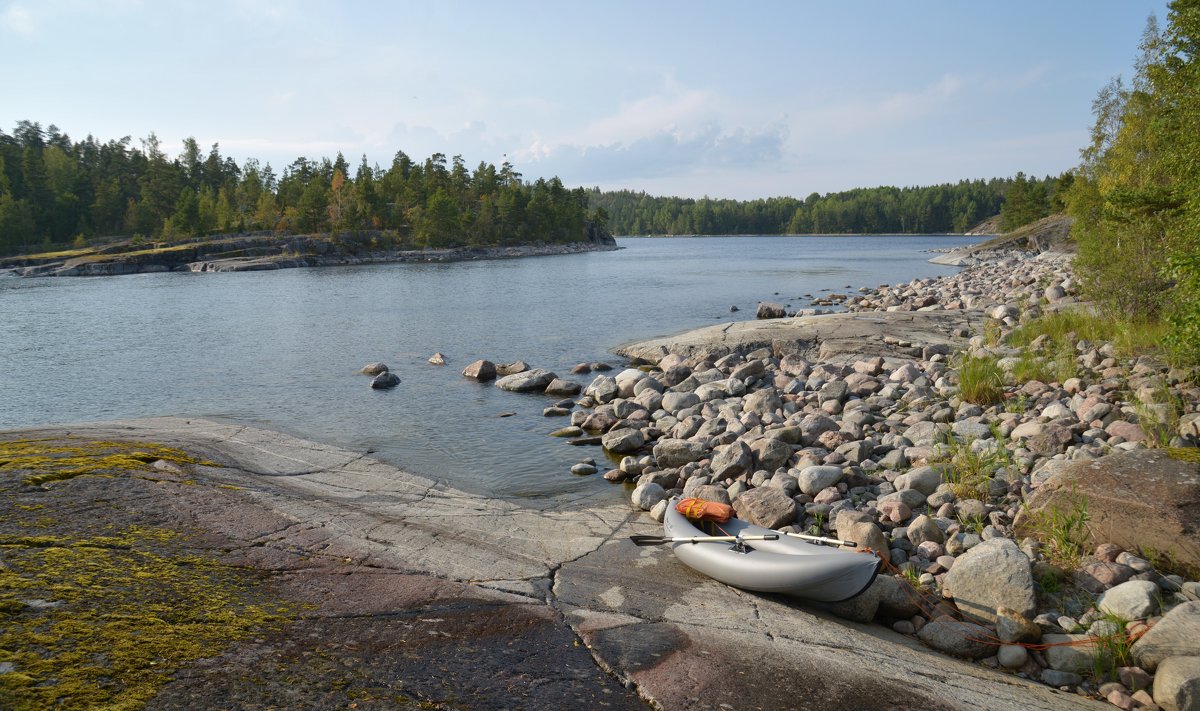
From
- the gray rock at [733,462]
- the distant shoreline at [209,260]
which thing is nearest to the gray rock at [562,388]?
the gray rock at [733,462]

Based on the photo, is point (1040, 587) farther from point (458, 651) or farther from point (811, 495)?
point (458, 651)

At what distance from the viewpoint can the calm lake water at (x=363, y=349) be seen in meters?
16.4

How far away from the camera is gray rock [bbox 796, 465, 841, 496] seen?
10.6m

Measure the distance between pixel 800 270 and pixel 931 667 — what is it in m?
70.8

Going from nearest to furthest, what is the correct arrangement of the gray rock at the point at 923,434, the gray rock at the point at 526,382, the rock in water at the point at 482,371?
the gray rock at the point at 923,434
the gray rock at the point at 526,382
the rock in water at the point at 482,371

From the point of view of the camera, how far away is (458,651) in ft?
19.0

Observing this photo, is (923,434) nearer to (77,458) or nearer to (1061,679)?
(1061,679)

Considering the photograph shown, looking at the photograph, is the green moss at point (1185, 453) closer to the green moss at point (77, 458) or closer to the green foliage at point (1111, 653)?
the green foliage at point (1111, 653)

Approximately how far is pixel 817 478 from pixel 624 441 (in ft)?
17.3

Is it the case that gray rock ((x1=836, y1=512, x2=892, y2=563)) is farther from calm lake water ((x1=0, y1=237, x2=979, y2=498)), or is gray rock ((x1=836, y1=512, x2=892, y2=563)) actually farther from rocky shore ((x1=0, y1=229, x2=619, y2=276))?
rocky shore ((x1=0, y1=229, x2=619, y2=276))

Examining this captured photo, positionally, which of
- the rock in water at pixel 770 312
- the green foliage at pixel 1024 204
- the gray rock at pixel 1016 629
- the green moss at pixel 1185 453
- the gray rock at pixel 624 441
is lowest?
the gray rock at pixel 624 441

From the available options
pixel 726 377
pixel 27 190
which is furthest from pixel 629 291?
pixel 27 190

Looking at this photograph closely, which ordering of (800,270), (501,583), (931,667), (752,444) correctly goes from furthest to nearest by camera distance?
(800,270)
(752,444)
(501,583)
(931,667)

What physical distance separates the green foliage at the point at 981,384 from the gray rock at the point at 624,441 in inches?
263
